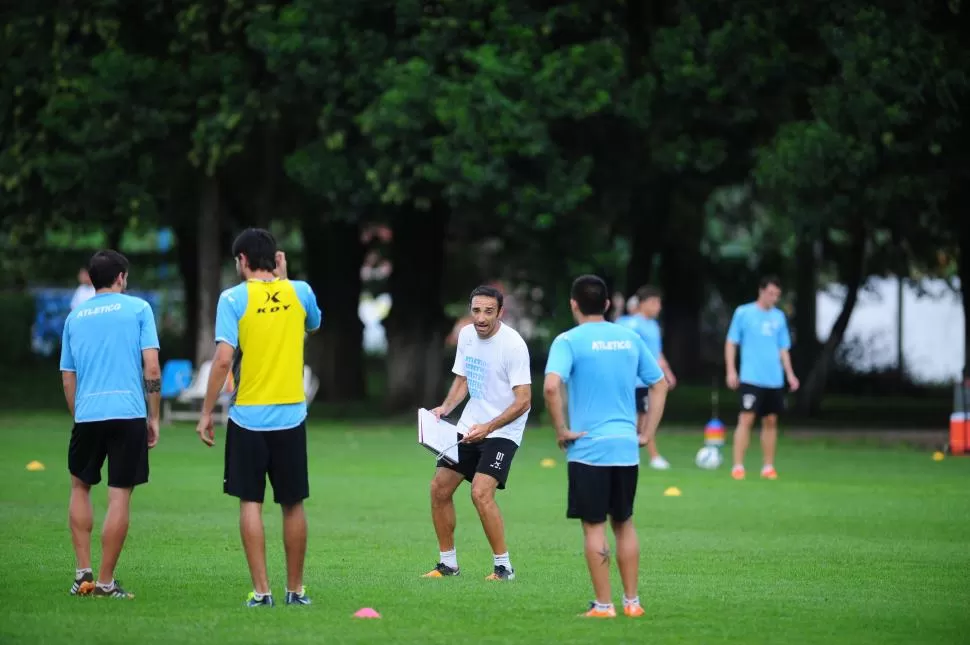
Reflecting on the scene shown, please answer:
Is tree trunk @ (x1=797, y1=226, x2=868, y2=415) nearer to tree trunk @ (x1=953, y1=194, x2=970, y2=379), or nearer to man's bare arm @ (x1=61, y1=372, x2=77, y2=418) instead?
tree trunk @ (x1=953, y1=194, x2=970, y2=379)

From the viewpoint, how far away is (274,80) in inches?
1166

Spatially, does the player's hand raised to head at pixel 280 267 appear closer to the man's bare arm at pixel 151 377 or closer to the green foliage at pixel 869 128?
the man's bare arm at pixel 151 377

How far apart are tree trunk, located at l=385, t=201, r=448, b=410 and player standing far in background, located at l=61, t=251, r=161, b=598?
2137 centimetres

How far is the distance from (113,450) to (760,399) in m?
10.4

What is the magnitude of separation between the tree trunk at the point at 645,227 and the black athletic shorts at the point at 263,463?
2209cm

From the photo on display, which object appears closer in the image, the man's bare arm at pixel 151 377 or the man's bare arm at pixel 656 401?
the man's bare arm at pixel 656 401

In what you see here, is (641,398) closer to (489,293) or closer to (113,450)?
(489,293)

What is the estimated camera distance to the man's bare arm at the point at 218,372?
9.03 m

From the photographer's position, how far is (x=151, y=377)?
9.95m

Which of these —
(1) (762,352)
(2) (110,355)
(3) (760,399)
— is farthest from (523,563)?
(1) (762,352)

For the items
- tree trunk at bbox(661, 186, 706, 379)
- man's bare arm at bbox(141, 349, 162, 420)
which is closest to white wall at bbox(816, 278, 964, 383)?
tree trunk at bbox(661, 186, 706, 379)

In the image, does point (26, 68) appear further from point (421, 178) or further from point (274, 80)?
point (421, 178)

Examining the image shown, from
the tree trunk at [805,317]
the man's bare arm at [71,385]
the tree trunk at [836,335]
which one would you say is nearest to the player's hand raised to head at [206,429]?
the man's bare arm at [71,385]

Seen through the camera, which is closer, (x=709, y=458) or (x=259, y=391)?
(x=259, y=391)
